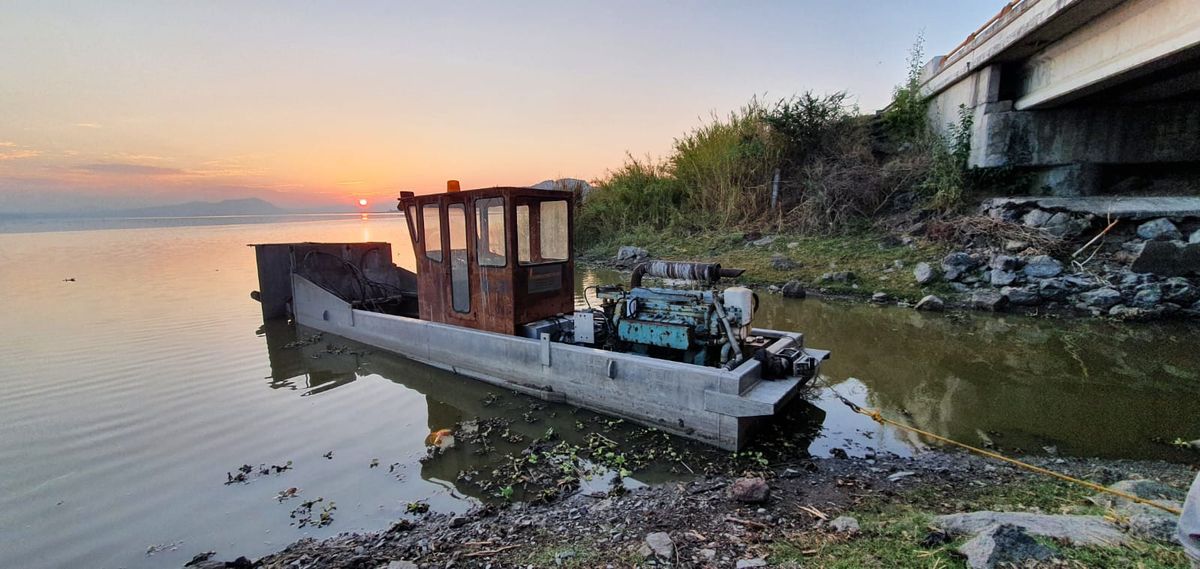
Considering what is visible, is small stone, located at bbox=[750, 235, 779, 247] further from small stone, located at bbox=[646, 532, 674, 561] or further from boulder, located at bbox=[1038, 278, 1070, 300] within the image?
small stone, located at bbox=[646, 532, 674, 561]

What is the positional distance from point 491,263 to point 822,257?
28.1 feet

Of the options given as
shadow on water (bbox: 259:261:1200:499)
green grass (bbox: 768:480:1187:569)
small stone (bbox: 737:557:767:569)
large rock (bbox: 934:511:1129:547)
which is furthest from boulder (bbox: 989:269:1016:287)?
small stone (bbox: 737:557:767:569)

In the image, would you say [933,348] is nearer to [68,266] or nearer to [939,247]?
[939,247]

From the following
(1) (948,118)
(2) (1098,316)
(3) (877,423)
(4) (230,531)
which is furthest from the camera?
(1) (948,118)

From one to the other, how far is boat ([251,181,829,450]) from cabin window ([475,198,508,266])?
0.05 feet

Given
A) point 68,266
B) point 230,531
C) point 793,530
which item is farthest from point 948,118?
point 68,266

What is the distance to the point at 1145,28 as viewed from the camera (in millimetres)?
7121

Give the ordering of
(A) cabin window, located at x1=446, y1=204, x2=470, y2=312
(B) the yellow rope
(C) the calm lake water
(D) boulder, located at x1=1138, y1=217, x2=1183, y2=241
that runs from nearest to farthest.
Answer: (B) the yellow rope, (C) the calm lake water, (A) cabin window, located at x1=446, y1=204, x2=470, y2=312, (D) boulder, located at x1=1138, y1=217, x2=1183, y2=241

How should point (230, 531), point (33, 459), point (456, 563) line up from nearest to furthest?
point (456, 563), point (230, 531), point (33, 459)

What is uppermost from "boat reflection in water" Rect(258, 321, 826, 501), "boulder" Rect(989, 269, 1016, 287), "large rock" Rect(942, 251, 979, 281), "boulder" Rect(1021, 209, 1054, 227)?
"boulder" Rect(1021, 209, 1054, 227)

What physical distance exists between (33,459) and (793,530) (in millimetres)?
6410

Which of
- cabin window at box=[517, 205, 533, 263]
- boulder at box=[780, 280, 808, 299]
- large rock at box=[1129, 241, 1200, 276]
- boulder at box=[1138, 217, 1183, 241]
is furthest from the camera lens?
boulder at box=[780, 280, 808, 299]

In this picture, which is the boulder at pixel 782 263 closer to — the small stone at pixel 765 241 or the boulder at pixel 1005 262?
the small stone at pixel 765 241

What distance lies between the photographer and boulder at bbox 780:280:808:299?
32.8 ft
